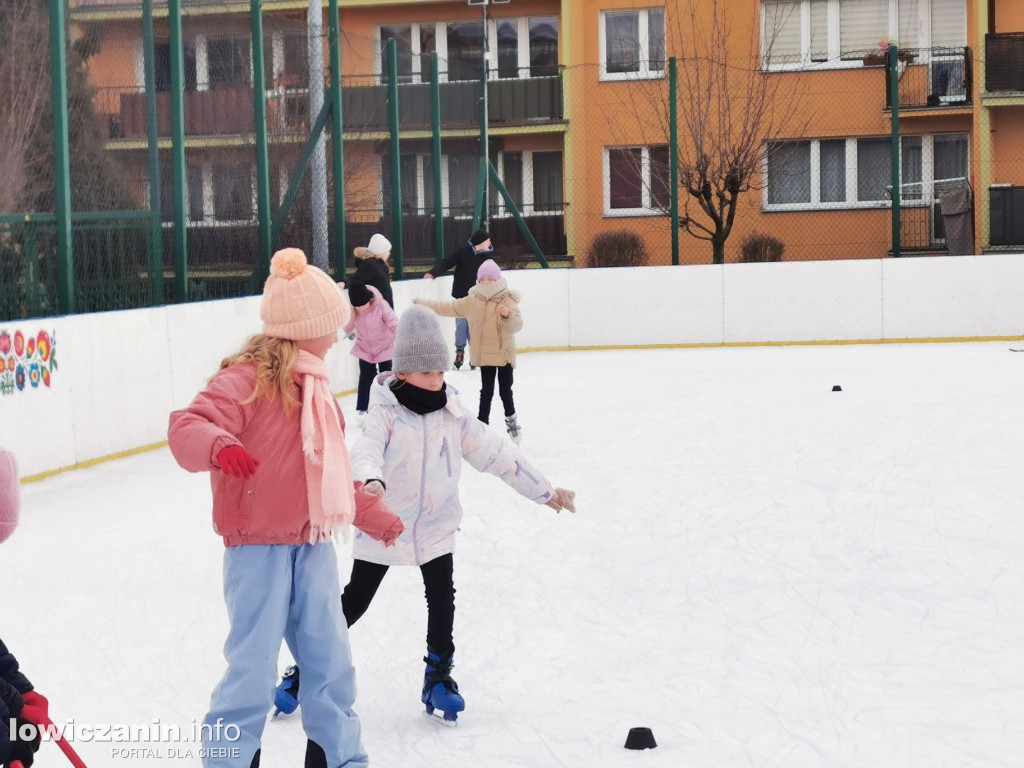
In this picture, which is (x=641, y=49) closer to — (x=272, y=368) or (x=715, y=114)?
(x=715, y=114)

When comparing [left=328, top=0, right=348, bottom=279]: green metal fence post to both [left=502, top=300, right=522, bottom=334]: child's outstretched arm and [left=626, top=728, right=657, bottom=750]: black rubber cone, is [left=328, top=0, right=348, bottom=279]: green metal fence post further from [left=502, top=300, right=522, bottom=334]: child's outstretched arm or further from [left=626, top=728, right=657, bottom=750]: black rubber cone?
[left=626, top=728, right=657, bottom=750]: black rubber cone

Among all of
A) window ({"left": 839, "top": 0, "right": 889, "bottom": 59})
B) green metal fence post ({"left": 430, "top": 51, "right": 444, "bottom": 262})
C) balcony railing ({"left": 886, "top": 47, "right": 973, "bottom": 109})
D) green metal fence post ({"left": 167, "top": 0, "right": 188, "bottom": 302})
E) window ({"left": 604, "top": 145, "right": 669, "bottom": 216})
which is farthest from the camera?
window ({"left": 839, "top": 0, "right": 889, "bottom": 59})

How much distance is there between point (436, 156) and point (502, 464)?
1321 cm

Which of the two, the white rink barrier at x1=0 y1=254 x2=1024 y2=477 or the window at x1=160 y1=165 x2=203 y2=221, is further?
the white rink barrier at x1=0 y1=254 x2=1024 y2=477

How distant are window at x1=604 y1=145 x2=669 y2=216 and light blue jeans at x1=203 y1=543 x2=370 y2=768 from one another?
20364 millimetres

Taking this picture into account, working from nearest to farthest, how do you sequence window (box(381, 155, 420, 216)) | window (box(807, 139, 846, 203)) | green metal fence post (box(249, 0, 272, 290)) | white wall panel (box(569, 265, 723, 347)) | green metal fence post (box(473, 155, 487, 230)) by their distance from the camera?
green metal fence post (box(249, 0, 272, 290)), window (box(381, 155, 420, 216)), white wall panel (box(569, 265, 723, 347)), green metal fence post (box(473, 155, 487, 230)), window (box(807, 139, 846, 203))

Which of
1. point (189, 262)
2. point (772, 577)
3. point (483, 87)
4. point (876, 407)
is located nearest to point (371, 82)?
point (483, 87)

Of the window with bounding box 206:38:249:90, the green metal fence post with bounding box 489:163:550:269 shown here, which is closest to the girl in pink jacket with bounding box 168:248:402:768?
the window with bounding box 206:38:249:90

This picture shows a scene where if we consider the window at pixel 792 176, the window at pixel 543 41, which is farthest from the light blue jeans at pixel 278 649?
the window at pixel 543 41

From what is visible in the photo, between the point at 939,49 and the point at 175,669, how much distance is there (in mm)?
21831

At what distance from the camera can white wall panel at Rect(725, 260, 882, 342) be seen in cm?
1728

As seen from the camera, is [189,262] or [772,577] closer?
[772,577]

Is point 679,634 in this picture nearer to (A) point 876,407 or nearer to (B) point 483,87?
(A) point 876,407

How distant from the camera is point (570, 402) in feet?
39.0
